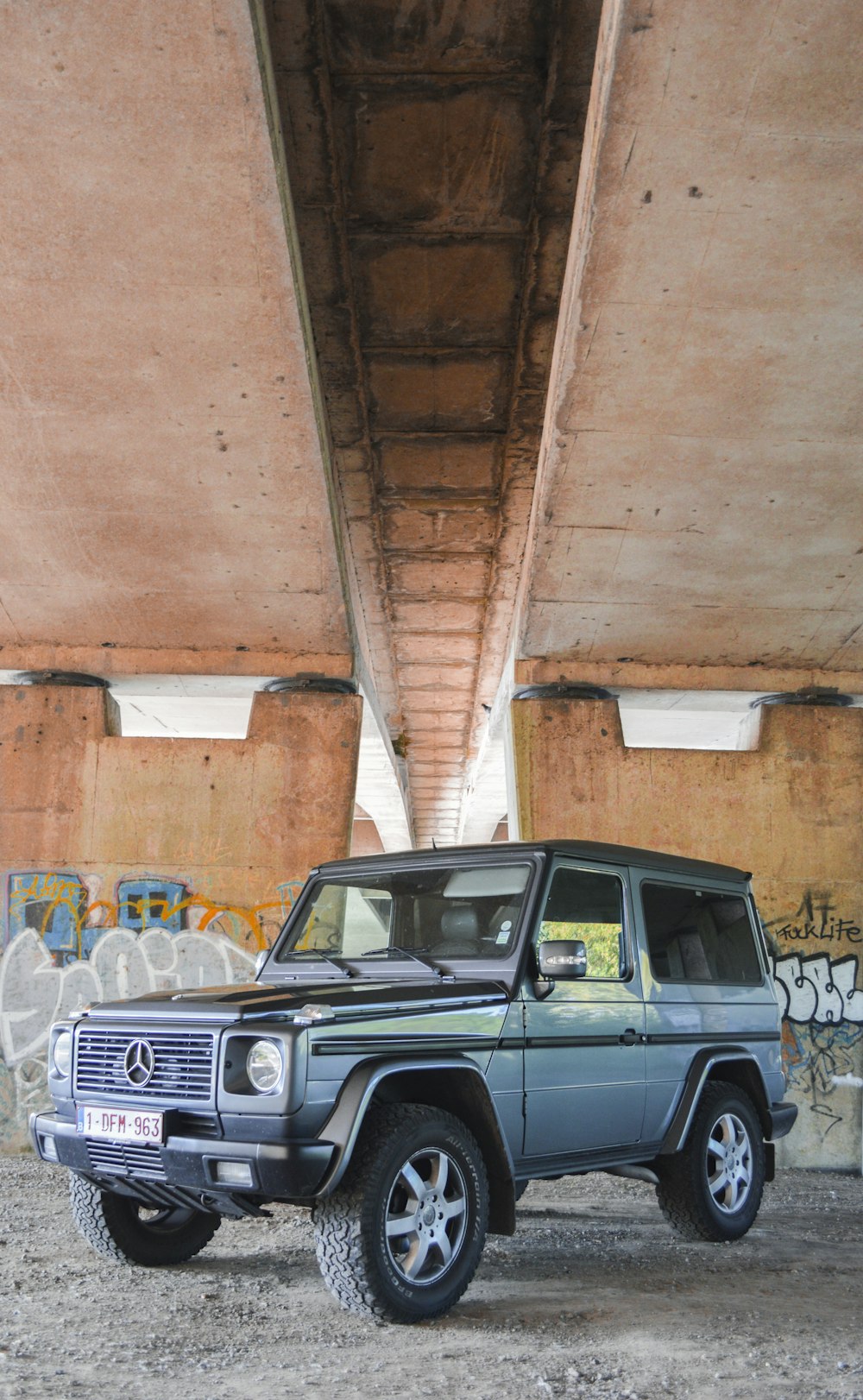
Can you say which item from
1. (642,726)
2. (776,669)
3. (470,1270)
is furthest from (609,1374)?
(642,726)

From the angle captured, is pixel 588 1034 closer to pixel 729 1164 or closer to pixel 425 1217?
pixel 425 1217

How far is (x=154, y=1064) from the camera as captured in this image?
455cm

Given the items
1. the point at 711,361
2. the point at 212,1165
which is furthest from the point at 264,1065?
the point at 711,361

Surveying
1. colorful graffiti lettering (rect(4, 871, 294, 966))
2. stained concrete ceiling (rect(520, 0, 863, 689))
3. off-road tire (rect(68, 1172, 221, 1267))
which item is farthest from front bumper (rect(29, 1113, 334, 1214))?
stained concrete ceiling (rect(520, 0, 863, 689))

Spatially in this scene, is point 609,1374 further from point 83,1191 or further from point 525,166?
point 525,166

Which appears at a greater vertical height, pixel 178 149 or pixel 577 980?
pixel 178 149

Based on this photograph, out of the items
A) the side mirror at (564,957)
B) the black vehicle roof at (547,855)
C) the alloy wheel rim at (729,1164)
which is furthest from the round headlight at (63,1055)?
the alloy wheel rim at (729,1164)

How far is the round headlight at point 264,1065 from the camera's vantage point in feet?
13.8

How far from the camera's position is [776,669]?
1073cm

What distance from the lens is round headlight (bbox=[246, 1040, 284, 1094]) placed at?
420 cm

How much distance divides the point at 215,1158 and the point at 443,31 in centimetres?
646

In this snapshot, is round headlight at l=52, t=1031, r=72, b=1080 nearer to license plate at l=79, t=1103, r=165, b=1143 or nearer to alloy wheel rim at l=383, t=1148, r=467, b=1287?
license plate at l=79, t=1103, r=165, b=1143

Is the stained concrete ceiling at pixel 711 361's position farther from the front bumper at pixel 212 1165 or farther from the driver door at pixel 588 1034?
the front bumper at pixel 212 1165

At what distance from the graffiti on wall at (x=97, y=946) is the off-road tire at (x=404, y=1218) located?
5698mm
